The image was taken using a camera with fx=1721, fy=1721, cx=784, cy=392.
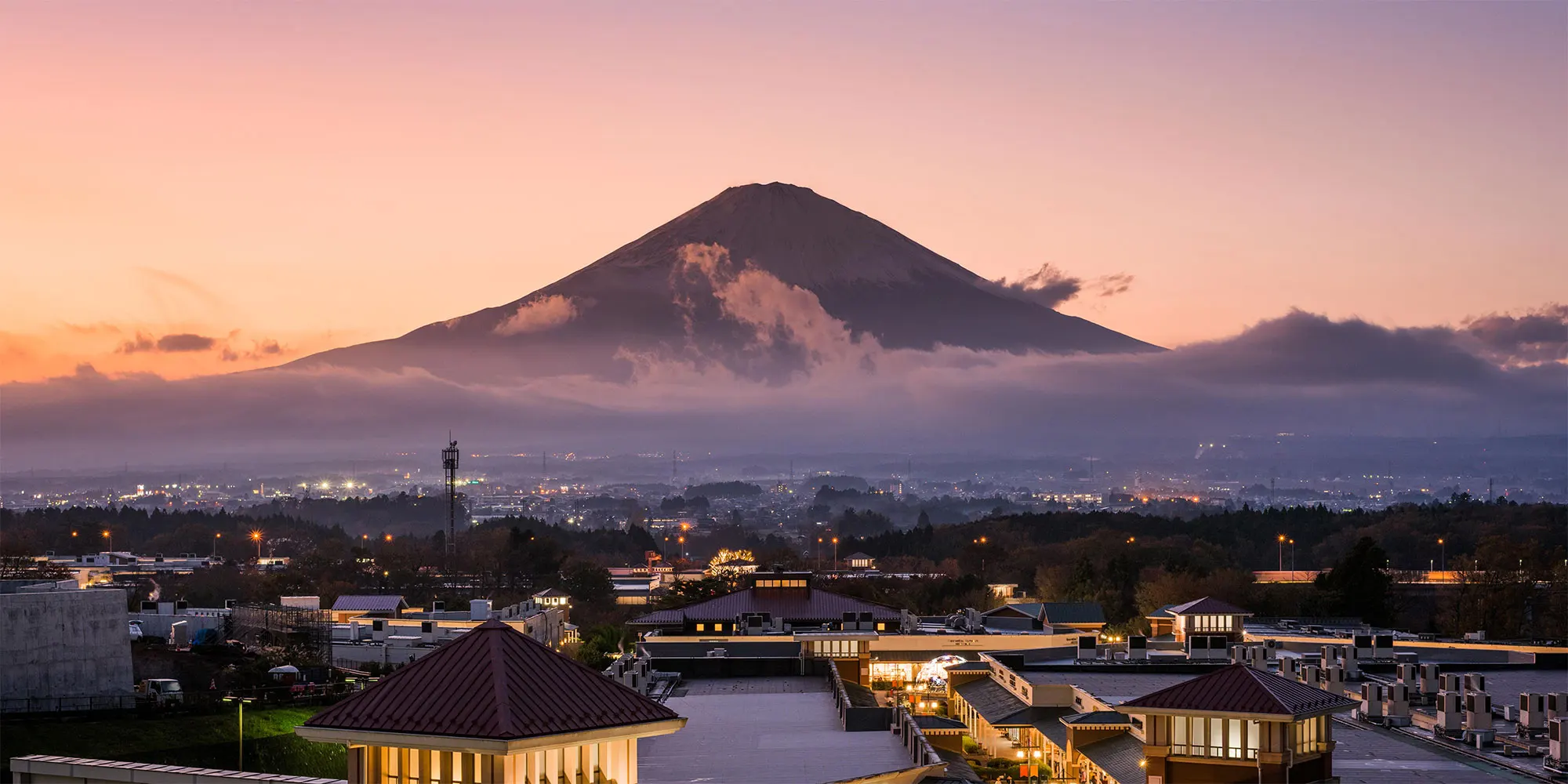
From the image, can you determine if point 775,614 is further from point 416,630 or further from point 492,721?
point 492,721

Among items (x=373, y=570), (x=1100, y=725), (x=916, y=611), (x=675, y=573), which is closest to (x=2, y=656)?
(x=1100, y=725)

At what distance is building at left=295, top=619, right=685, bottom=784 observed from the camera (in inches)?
712

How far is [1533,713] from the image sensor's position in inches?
2034

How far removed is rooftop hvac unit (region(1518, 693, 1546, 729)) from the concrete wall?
45347mm

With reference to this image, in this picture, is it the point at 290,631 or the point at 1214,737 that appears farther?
the point at 290,631

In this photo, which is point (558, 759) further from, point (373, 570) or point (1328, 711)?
point (373, 570)

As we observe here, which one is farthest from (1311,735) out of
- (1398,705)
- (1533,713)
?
(1398,705)

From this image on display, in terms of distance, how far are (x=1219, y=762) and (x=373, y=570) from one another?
121 m

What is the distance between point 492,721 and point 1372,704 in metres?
45.1

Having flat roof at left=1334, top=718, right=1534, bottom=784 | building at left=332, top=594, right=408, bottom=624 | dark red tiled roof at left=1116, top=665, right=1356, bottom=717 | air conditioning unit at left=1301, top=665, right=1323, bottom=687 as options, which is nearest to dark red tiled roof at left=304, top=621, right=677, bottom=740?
dark red tiled roof at left=1116, top=665, right=1356, bottom=717

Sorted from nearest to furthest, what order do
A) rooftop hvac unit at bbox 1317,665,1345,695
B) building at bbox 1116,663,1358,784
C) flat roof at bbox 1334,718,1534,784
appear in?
1. building at bbox 1116,663,1358,784
2. flat roof at bbox 1334,718,1534,784
3. rooftop hvac unit at bbox 1317,665,1345,695

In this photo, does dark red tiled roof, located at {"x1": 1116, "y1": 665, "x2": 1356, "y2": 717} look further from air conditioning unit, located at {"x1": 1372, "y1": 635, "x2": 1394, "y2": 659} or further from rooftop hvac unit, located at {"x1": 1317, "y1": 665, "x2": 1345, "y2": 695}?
air conditioning unit, located at {"x1": 1372, "y1": 635, "x2": 1394, "y2": 659}

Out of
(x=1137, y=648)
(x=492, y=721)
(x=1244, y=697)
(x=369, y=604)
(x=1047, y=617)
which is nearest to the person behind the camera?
(x=492, y=721)

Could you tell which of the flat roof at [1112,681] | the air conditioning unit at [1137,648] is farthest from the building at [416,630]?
the air conditioning unit at [1137,648]
